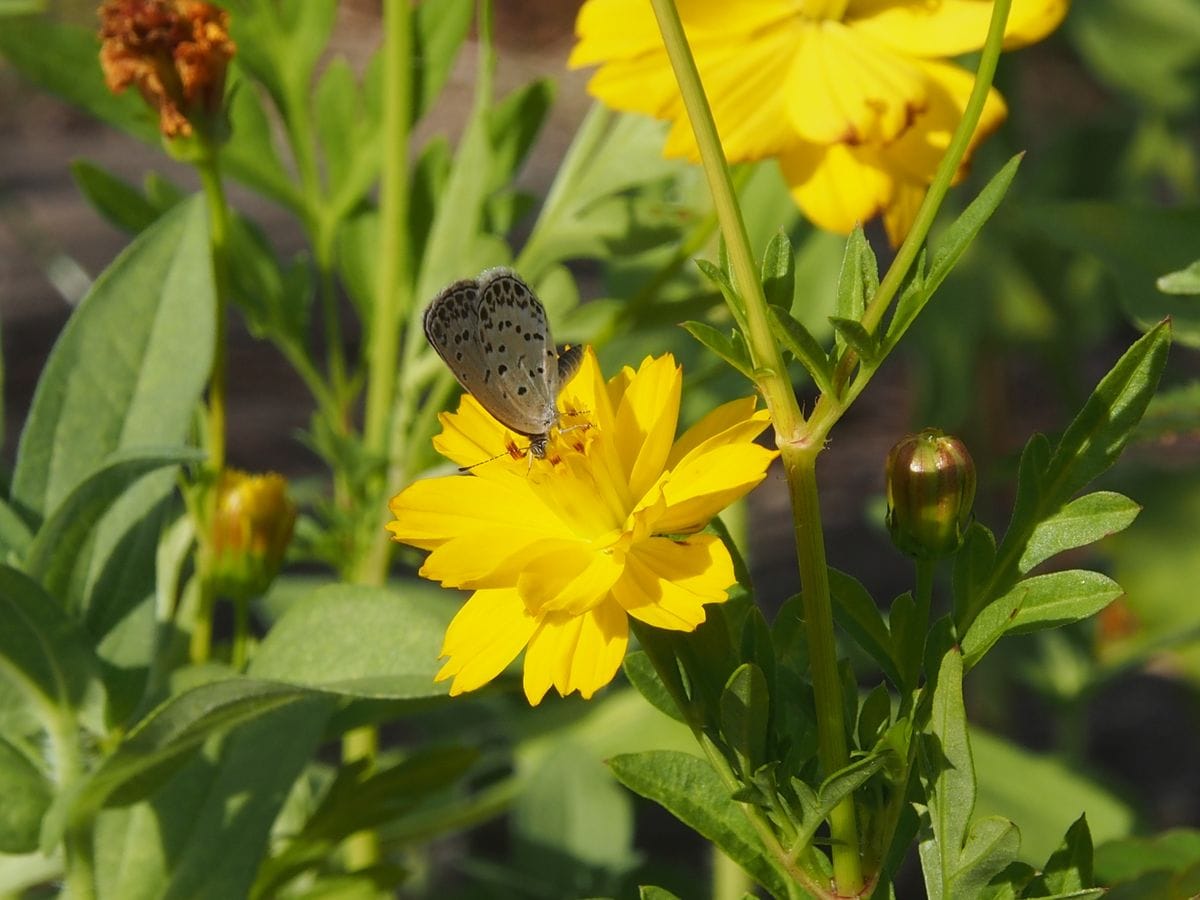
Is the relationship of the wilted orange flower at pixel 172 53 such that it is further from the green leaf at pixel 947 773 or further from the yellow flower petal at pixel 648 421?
the green leaf at pixel 947 773

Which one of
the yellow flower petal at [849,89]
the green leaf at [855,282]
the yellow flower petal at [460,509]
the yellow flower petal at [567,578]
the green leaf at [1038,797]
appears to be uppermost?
the yellow flower petal at [849,89]

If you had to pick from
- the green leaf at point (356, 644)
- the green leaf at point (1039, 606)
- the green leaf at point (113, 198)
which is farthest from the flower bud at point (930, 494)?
the green leaf at point (113, 198)

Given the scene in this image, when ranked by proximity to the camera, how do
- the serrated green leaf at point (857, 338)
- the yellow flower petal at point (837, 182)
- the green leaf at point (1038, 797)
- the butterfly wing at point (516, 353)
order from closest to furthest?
the serrated green leaf at point (857, 338) → the butterfly wing at point (516, 353) → the yellow flower petal at point (837, 182) → the green leaf at point (1038, 797)

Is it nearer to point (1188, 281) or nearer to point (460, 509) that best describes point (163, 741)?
point (460, 509)

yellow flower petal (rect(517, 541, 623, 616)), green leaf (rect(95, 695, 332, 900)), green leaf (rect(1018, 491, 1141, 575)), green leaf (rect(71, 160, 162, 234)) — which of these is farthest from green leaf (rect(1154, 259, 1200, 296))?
green leaf (rect(71, 160, 162, 234))

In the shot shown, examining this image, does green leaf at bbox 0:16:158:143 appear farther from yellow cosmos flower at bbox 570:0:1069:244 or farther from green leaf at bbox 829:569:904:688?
green leaf at bbox 829:569:904:688

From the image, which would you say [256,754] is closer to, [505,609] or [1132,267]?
[505,609]

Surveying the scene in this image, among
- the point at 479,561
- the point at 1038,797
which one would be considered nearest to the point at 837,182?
the point at 479,561
